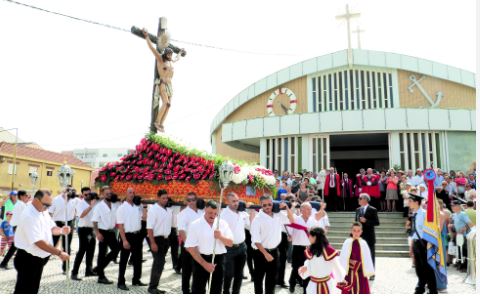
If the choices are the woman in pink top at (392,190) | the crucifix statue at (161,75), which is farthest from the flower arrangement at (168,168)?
the woman in pink top at (392,190)

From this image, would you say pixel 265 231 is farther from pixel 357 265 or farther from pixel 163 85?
pixel 163 85

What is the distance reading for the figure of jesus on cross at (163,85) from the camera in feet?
30.8

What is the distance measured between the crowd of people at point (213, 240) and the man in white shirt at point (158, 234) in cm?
2

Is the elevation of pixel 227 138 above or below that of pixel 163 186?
above

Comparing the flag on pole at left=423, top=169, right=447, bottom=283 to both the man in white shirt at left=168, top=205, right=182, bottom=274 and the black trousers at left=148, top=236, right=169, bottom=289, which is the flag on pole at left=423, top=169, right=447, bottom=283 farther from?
the man in white shirt at left=168, top=205, right=182, bottom=274

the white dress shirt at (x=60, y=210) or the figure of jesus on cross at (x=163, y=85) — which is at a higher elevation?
the figure of jesus on cross at (x=163, y=85)

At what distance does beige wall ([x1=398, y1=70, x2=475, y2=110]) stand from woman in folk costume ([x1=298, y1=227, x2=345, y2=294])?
784 inches

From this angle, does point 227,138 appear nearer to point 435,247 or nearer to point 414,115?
point 414,115

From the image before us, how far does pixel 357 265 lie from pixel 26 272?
174 inches

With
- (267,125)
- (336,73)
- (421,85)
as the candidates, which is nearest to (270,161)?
(267,125)

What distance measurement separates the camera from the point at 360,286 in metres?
5.53

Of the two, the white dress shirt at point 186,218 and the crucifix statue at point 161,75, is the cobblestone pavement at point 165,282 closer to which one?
the white dress shirt at point 186,218

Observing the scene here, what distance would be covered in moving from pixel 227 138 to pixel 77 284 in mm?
17140

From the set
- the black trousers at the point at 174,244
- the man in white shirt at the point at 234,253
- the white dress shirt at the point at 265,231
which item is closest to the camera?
the man in white shirt at the point at 234,253
